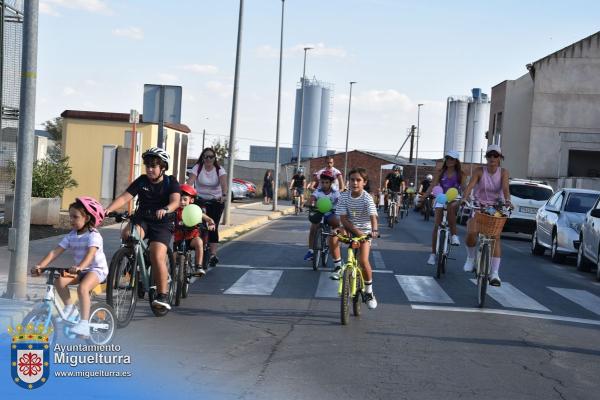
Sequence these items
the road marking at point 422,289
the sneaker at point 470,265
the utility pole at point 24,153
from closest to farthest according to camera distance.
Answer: the utility pole at point 24,153, the road marking at point 422,289, the sneaker at point 470,265

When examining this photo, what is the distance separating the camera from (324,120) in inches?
4400

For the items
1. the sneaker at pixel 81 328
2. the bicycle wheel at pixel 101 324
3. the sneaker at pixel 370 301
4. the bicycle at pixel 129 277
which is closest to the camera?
the sneaker at pixel 81 328

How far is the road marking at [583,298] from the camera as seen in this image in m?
12.3

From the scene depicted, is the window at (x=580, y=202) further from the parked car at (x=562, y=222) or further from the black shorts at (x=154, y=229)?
the black shorts at (x=154, y=229)

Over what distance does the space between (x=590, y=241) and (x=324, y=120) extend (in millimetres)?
95271

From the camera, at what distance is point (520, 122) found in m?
64.6

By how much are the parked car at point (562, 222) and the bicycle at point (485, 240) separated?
785cm

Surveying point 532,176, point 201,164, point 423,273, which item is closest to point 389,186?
point 423,273

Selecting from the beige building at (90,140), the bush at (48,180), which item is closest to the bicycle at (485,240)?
the bush at (48,180)

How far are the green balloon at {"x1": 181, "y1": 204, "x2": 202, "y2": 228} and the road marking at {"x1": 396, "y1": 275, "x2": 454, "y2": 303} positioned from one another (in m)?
3.06

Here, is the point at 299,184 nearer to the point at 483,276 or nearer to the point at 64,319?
the point at 483,276

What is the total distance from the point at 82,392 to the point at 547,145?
55.1 metres

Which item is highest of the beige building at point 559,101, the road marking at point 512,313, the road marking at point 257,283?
the beige building at point 559,101

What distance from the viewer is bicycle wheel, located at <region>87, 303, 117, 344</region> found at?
7.45m
